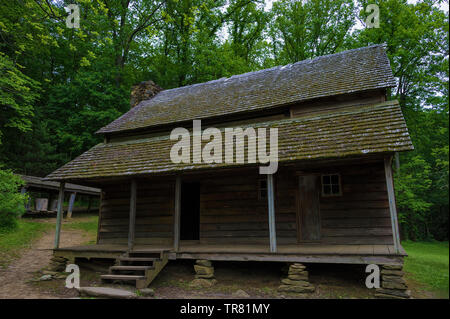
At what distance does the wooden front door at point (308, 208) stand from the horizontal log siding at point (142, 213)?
458 cm

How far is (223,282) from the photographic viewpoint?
28.5ft

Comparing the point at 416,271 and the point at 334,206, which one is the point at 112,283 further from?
the point at 416,271

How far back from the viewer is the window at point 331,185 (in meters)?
9.29

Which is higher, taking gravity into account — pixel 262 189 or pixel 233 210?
pixel 262 189

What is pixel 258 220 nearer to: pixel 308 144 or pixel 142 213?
pixel 308 144

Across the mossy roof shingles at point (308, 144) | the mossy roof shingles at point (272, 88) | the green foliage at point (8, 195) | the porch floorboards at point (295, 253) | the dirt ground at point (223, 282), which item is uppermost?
the mossy roof shingles at point (272, 88)

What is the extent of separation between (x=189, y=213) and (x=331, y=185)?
5917 mm

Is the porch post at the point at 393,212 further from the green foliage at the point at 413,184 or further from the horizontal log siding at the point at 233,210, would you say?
the green foliage at the point at 413,184

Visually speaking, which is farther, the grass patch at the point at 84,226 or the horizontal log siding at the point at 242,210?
the grass patch at the point at 84,226

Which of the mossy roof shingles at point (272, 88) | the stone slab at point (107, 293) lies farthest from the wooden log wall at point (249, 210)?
the stone slab at point (107, 293)

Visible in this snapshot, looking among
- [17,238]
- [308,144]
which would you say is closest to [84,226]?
[17,238]

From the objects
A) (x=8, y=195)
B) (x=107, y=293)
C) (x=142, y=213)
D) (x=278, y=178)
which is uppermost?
(x=278, y=178)
